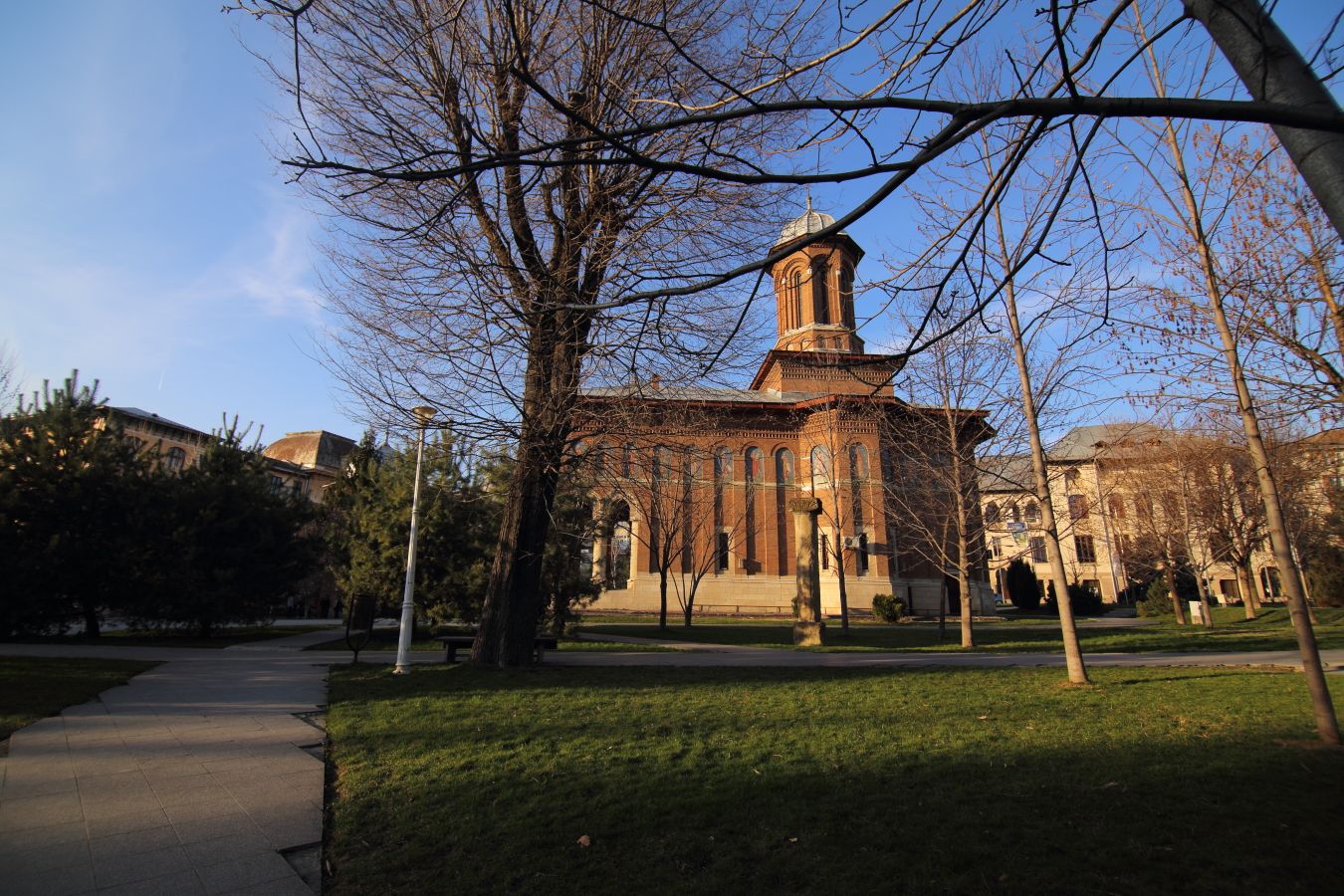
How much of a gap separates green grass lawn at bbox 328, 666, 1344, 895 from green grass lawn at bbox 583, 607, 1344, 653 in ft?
31.4

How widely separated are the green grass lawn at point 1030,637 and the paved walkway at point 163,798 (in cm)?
1343

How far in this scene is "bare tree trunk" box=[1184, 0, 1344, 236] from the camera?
2289 mm

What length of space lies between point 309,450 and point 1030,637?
54507 mm

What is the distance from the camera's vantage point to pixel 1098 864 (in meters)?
3.44

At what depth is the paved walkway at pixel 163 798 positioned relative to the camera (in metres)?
3.63

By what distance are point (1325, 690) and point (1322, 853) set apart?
3.72 meters

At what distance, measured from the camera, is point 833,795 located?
4539mm

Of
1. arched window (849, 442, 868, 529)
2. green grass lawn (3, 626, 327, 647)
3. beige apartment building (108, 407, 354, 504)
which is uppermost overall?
beige apartment building (108, 407, 354, 504)

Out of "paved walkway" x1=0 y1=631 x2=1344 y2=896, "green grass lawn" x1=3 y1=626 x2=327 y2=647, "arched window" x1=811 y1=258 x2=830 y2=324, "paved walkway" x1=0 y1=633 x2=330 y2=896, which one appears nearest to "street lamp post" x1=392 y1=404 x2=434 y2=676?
"paved walkway" x1=0 y1=631 x2=1344 y2=896

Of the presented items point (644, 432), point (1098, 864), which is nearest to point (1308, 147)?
point (1098, 864)

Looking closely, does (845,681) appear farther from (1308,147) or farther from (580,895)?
(1308,147)

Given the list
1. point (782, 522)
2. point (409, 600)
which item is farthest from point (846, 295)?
point (782, 522)

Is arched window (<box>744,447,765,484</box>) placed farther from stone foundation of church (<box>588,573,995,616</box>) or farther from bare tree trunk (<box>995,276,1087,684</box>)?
bare tree trunk (<box>995,276,1087,684</box>)

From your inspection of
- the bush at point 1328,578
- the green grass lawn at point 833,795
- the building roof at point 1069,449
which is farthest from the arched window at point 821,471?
the bush at point 1328,578
